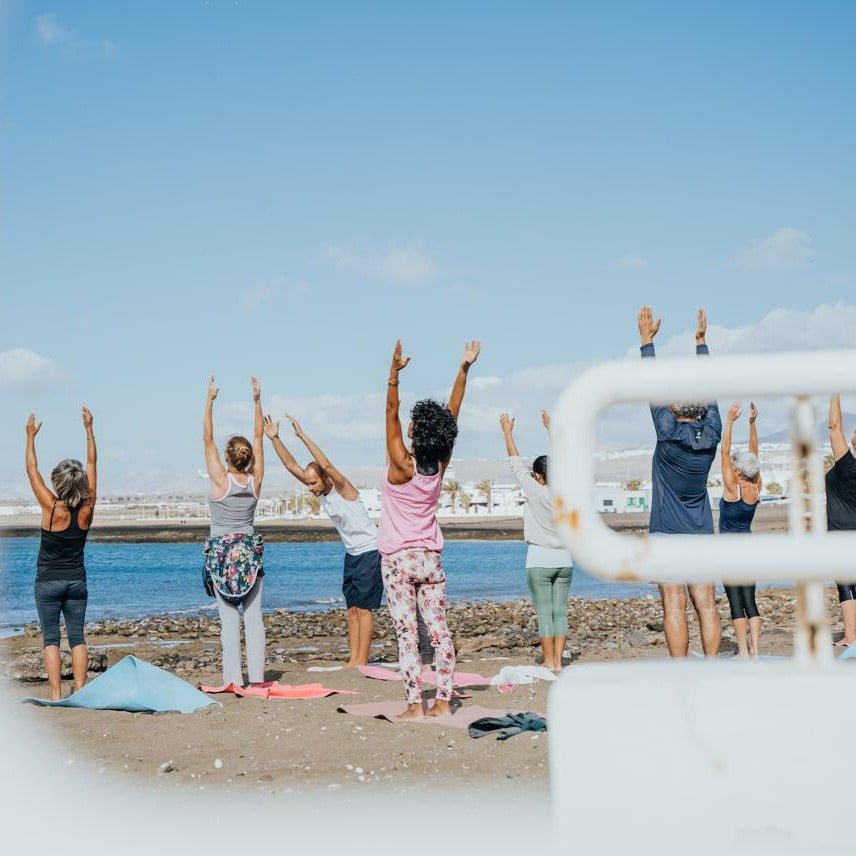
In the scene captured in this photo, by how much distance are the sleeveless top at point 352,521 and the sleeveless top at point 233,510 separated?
37.3 inches

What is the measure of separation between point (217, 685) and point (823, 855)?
6.91 metres

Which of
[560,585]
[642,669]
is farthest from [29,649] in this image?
[642,669]

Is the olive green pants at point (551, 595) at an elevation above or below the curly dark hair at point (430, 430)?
below

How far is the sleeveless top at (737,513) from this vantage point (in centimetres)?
827

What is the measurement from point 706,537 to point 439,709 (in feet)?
14.8

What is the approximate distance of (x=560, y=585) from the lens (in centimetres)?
833

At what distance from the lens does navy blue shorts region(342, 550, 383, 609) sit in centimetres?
888

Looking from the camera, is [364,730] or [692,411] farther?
[692,411]

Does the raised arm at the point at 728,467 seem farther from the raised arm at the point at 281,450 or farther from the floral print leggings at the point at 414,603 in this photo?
the raised arm at the point at 281,450

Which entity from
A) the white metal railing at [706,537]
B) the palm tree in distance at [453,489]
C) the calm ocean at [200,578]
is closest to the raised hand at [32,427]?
the white metal railing at [706,537]

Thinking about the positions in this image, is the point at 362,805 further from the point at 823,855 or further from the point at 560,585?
the point at 560,585

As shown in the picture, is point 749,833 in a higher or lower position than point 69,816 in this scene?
higher

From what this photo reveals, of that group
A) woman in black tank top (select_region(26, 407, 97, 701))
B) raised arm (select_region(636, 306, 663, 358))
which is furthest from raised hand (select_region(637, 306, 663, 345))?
woman in black tank top (select_region(26, 407, 97, 701))

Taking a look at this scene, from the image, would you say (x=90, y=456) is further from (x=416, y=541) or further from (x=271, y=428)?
(x=416, y=541)
